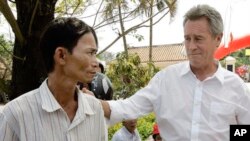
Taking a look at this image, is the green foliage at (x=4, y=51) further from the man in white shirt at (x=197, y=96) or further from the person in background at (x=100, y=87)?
the man in white shirt at (x=197, y=96)

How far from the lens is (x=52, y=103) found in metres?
1.44

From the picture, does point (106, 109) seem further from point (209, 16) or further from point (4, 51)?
point (4, 51)

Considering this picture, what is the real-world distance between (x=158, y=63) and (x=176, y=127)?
32.2 meters

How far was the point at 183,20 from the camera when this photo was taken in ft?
6.72

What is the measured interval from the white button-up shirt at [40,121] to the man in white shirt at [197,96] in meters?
0.53

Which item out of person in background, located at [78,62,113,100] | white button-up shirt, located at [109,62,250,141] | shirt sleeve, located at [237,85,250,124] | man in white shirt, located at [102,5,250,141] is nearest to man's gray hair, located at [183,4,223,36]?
man in white shirt, located at [102,5,250,141]

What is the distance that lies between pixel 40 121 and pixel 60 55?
9.7 inches

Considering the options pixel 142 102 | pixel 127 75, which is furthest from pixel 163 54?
pixel 142 102

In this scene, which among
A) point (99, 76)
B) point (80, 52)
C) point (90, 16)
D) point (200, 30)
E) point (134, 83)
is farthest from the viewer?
point (134, 83)

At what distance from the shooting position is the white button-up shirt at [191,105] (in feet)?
6.56

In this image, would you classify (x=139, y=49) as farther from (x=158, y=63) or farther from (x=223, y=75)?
(x=223, y=75)

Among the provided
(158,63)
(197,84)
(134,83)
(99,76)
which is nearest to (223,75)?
(197,84)

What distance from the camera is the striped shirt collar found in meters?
1.43

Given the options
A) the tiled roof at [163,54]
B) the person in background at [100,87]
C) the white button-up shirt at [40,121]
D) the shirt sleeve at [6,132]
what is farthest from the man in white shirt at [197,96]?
the tiled roof at [163,54]
